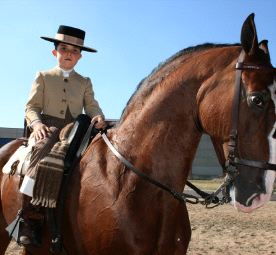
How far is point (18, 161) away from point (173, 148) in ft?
6.21

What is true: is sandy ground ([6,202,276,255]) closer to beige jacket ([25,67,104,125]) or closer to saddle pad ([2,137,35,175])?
saddle pad ([2,137,35,175])

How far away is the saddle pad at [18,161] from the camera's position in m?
4.17

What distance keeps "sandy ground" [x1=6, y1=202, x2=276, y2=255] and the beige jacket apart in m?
3.97

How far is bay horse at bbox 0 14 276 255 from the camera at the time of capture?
2904 mm

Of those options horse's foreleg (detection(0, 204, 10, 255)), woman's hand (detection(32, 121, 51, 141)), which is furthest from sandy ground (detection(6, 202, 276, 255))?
woman's hand (detection(32, 121, 51, 141))

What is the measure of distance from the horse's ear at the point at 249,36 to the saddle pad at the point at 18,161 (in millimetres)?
2167

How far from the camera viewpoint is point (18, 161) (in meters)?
4.46

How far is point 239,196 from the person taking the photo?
2930 millimetres

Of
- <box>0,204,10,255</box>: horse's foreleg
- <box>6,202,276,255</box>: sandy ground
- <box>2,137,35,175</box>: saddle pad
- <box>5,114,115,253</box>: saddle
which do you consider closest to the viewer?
<box>5,114,115,253</box>: saddle

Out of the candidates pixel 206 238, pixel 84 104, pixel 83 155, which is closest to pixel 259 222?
pixel 206 238

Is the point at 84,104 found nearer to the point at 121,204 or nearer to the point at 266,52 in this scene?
the point at 121,204

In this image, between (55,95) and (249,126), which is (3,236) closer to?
(55,95)

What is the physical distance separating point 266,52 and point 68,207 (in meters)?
1.93

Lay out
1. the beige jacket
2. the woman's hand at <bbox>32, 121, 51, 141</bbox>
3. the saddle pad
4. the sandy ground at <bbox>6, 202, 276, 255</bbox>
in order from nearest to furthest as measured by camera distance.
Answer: the woman's hand at <bbox>32, 121, 51, 141</bbox>
the saddle pad
the beige jacket
the sandy ground at <bbox>6, 202, 276, 255</bbox>
